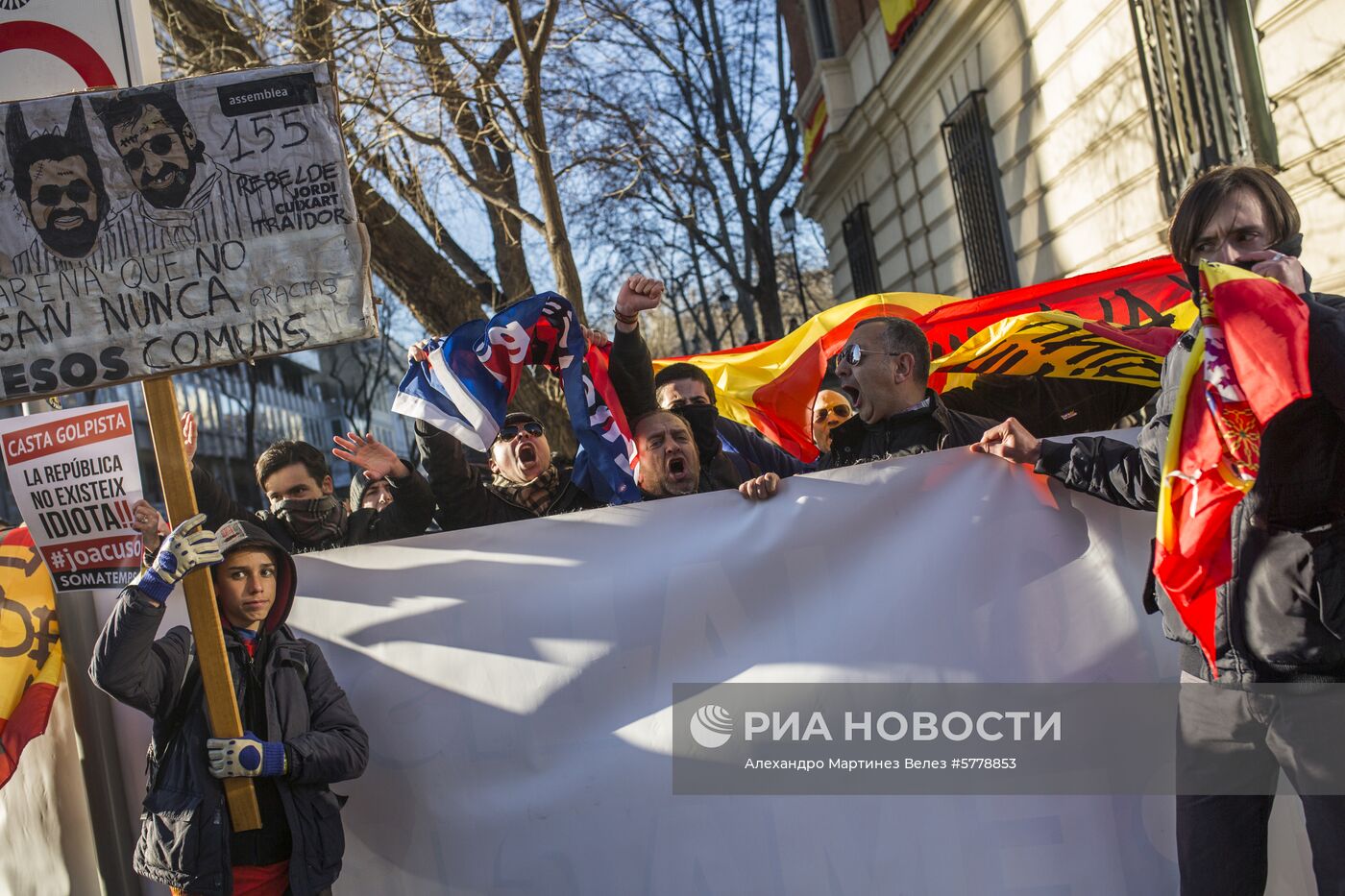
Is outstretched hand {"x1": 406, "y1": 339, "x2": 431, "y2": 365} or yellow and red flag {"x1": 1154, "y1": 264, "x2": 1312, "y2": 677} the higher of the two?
outstretched hand {"x1": 406, "y1": 339, "x2": 431, "y2": 365}

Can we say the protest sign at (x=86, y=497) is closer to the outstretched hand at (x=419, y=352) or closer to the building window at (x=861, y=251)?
the outstretched hand at (x=419, y=352)

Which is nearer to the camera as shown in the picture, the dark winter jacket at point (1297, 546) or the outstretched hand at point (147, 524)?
the dark winter jacket at point (1297, 546)

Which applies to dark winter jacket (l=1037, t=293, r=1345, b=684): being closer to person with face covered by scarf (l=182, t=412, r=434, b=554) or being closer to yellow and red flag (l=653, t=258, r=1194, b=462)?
yellow and red flag (l=653, t=258, r=1194, b=462)

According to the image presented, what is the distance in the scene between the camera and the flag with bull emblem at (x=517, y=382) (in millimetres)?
3965

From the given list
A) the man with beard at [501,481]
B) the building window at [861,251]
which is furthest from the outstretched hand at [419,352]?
the building window at [861,251]

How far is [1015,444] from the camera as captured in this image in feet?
10.0

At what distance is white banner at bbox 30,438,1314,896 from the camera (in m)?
3.16

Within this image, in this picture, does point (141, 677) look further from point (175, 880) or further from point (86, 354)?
point (86, 354)

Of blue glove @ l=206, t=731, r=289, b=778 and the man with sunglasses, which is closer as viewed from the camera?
blue glove @ l=206, t=731, r=289, b=778

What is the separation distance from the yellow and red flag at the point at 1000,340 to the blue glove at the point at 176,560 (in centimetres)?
286

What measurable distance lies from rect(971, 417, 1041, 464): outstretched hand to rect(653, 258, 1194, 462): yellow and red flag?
1373 mm

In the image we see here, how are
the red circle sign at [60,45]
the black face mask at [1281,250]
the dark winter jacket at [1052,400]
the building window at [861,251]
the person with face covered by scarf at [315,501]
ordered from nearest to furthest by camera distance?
the black face mask at [1281,250], the red circle sign at [60,45], the person with face covered by scarf at [315,501], the dark winter jacket at [1052,400], the building window at [861,251]

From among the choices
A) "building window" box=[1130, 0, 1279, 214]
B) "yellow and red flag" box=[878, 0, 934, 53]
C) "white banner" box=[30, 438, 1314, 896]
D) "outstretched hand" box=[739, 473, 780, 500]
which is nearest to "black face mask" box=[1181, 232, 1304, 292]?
"white banner" box=[30, 438, 1314, 896]

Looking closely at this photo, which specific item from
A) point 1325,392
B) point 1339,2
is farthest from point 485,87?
point 1325,392
